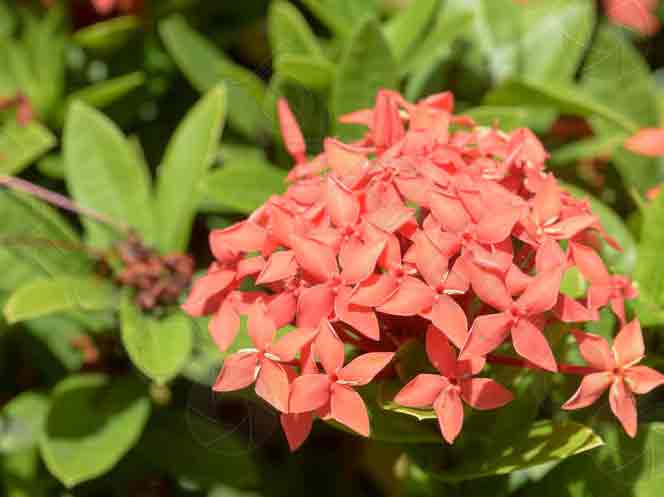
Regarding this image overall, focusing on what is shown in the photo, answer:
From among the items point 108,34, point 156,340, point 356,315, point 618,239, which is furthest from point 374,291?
point 108,34

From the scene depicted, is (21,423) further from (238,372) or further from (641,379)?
(641,379)

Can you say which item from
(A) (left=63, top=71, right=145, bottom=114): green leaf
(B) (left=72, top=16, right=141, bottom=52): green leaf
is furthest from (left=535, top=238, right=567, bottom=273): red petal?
(B) (left=72, top=16, right=141, bottom=52): green leaf

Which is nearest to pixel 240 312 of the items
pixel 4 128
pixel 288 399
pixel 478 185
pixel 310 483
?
pixel 288 399

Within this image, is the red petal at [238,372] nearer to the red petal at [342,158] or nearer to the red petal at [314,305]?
the red petal at [314,305]

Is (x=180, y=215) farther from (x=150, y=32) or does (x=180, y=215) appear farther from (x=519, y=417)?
(x=519, y=417)

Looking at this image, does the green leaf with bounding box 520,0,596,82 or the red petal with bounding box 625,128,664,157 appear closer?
the red petal with bounding box 625,128,664,157

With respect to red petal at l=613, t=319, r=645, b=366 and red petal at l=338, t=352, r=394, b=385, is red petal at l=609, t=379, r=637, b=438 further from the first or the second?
red petal at l=338, t=352, r=394, b=385

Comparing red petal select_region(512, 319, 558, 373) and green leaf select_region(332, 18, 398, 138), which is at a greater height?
green leaf select_region(332, 18, 398, 138)

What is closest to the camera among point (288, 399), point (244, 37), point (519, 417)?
point (288, 399)
